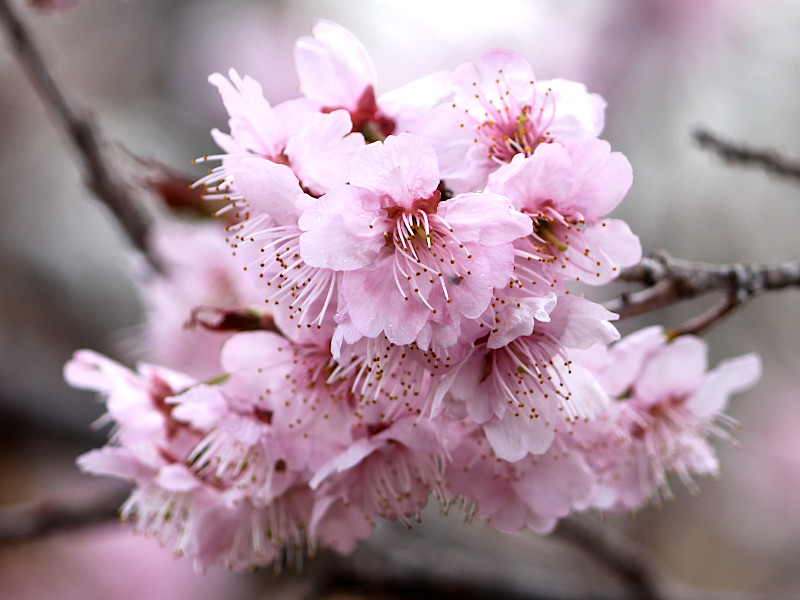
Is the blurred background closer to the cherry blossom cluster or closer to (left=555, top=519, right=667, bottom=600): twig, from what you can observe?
(left=555, top=519, right=667, bottom=600): twig

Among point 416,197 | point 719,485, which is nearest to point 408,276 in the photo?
point 416,197

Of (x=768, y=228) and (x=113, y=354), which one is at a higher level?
(x=113, y=354)

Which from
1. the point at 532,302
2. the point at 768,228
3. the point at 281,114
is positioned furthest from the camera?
the point at 768,228

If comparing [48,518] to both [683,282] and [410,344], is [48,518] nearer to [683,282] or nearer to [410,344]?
[410,344]

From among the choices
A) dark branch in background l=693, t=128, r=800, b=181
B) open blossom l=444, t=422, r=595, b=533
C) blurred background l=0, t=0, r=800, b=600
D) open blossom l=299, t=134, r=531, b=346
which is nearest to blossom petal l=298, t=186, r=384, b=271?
open blossom l=299, t=134, r=531, b=346

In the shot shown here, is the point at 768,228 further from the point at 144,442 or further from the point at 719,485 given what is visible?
the point at 144,442

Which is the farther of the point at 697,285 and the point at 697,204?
the point at 697,204

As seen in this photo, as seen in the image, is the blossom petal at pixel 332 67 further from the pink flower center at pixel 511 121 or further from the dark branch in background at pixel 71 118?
the dark branch in background at pixel 71 118
